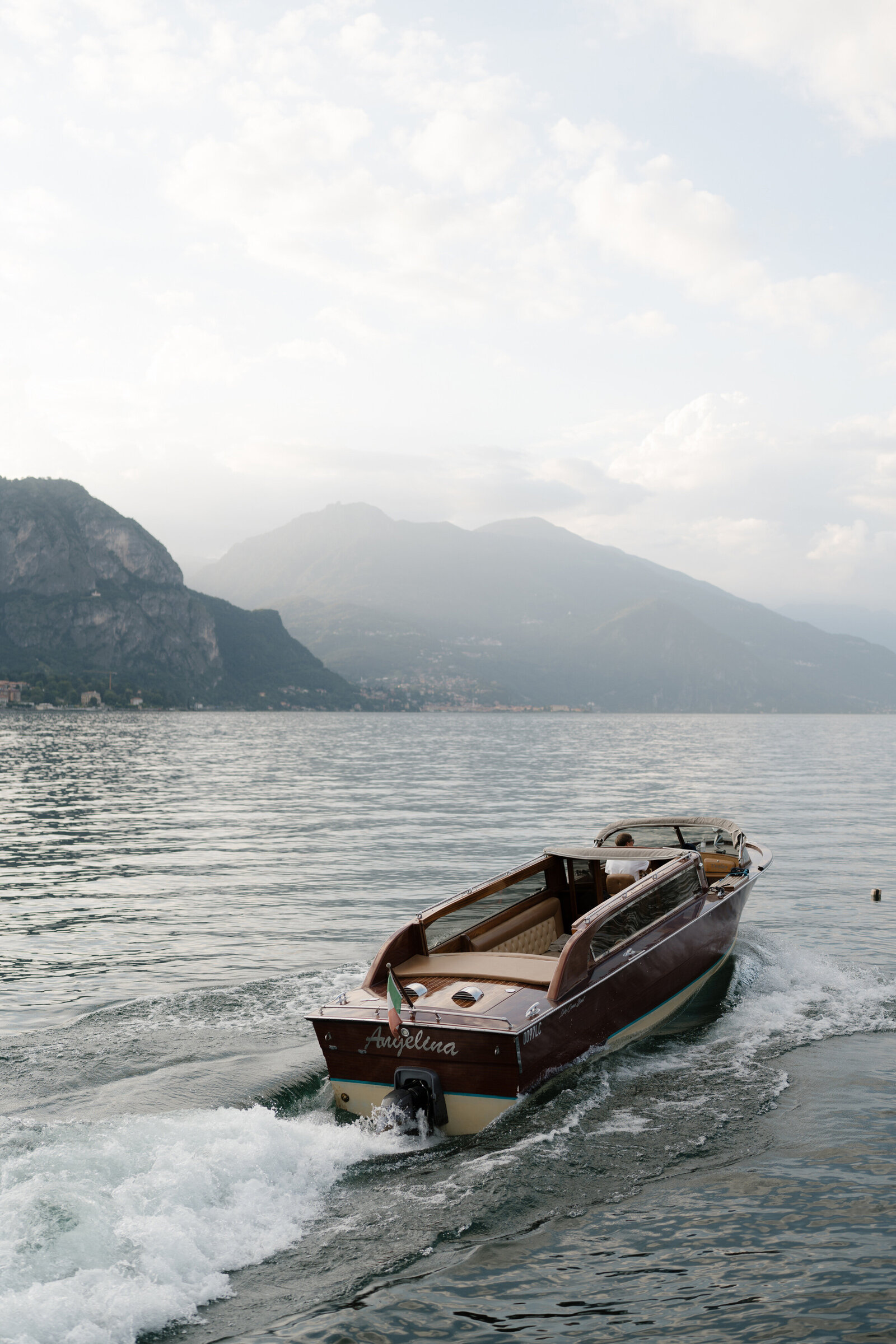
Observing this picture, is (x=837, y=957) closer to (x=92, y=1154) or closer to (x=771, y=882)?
(x=771, y=882)

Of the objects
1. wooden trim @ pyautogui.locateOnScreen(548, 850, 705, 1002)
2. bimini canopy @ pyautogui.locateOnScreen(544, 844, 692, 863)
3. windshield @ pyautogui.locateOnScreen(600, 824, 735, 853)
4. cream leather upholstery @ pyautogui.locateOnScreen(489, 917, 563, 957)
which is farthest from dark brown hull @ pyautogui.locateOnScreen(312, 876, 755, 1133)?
windshield @ pyautogui.locateOnScreen(600, 824, 735, 853)

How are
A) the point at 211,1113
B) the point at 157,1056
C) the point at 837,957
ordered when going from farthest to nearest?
the point at 837,957 < the point at 157,1056 < the point at 211,1113

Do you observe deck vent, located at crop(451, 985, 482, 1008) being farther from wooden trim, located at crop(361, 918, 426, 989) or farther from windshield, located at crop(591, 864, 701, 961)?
windshield, located at crop(591, 864, 701, 961)

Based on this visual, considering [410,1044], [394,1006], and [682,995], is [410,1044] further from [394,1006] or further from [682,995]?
[682,995]

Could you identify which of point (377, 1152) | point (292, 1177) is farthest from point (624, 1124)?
point (292, 1177)

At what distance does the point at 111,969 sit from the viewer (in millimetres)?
15930

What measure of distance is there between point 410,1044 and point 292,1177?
1.78 m

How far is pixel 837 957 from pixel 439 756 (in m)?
61.7

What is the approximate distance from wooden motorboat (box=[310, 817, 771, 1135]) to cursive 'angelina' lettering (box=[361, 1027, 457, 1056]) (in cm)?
1

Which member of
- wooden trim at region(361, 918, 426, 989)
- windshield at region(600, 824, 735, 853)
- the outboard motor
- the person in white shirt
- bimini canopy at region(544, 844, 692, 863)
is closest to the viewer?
the outboard motor

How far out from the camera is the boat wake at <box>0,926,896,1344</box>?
6.75 metres

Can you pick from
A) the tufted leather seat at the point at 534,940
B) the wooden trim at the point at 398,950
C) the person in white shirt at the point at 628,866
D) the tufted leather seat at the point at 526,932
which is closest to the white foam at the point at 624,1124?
the tufted leather seat at the point at 526,932

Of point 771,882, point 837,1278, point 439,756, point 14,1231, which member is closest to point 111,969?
point 14,1231

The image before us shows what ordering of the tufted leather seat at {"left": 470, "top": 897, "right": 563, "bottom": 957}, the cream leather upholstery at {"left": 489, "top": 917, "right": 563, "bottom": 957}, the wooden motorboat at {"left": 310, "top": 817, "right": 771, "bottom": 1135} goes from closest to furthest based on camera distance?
the wooden motorboat at {"left": 310, "top": 817, "right": 771, "bottom": 1135} < the tufted leather seat at {"left": 470, "top": 897, "right": 563, "bottom": 957} < the cream leather upholstery at {"left": 489, "top": 917, "right": 563, "bottom": 957}
